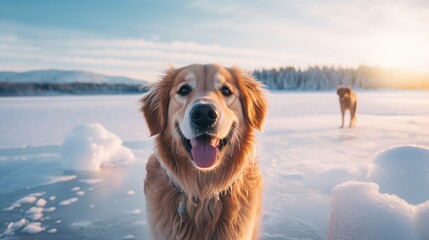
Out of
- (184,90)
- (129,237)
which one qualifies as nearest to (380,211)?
(184,90)

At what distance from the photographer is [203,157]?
265cm

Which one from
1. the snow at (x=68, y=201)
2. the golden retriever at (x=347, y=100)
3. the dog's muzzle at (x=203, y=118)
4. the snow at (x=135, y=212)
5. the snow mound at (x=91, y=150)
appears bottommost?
the snow at (x=135, y=212)

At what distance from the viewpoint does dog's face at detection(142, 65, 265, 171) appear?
8.38ft

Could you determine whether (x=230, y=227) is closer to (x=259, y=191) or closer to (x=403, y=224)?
(x=259, y=191)

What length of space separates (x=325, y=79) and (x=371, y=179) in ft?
277

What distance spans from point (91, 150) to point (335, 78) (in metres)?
89.3

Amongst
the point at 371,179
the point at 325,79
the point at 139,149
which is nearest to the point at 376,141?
the point at 371,179

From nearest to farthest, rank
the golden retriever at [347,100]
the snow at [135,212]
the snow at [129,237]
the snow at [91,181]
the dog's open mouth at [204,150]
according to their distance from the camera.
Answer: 1. the dog's open mouth at [204,150]
2. the snow at [129,237]
3. the snow at [135,212]
4. the snow at [91,181]
5. the golden retriever at [347,100]

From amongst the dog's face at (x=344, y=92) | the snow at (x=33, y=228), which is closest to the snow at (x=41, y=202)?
the snow at (x=33, y=228)

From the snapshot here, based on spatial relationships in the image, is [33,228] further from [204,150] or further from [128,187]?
[204,150]

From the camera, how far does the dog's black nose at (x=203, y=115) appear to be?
8.13 ft

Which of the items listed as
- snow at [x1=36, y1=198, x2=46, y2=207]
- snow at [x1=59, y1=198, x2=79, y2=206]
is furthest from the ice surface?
snow at [x1=59, y1=198, x2=79, y2=206]

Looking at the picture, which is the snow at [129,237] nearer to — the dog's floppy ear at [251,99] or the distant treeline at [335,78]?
the dog's floppy ear at [251,99]

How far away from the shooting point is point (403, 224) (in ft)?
8.25
